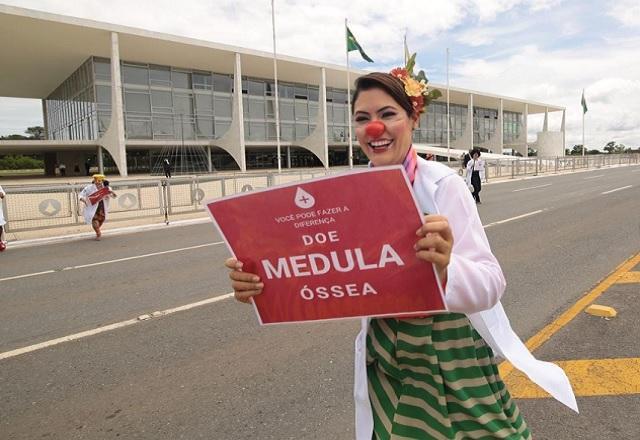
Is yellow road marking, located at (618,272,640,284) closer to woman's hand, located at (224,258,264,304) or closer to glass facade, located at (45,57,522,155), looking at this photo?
woman's hand, located at (224,258,264,304)

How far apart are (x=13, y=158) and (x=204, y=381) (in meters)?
85.3

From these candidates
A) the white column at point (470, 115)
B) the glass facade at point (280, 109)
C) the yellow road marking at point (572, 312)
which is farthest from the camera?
the white column at point (470, 115)

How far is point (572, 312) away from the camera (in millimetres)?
4789

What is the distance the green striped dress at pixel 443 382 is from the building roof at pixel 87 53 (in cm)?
3494

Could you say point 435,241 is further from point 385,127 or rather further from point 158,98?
point 158,98

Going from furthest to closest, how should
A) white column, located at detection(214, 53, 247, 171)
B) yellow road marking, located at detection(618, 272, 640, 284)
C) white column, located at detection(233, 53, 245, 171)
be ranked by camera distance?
white column, located at detection(214, 53, 247, 171), white column, located at detection(233, 53, 245, 171), yellow road marking, located at detection(618, 272, 640, 284)

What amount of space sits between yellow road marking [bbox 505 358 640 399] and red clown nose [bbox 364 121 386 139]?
2.42 metres

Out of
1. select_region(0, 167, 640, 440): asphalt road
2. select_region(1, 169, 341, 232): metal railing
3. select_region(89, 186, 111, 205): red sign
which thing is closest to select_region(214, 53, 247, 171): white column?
select_region(1, 169, 341, 232): metal railing

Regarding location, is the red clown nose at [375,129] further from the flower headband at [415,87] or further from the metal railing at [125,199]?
the metal railing at [125,199]

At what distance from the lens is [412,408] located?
5.08ft

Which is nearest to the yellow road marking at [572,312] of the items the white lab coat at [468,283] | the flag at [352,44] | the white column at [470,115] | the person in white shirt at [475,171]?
the white lab coat at [468,283]

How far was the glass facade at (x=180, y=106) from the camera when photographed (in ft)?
123

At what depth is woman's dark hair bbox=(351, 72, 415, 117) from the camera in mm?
1604

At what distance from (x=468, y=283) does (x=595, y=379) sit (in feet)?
8.95
